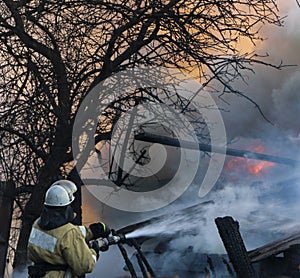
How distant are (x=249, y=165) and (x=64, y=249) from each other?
926 cm

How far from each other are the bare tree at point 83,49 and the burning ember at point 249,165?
533 cm

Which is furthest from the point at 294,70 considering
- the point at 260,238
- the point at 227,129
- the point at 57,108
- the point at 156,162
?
the point at 57,108

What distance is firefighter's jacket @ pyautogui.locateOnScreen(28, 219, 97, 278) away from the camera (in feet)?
12.2

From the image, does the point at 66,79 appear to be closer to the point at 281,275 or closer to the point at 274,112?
the point at 281,275

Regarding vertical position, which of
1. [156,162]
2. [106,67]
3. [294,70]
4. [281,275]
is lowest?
[281,275]

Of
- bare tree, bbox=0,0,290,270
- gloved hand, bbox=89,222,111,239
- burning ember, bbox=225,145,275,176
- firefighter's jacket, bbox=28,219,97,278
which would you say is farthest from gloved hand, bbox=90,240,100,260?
burning ember, bbox=225,145,275,176

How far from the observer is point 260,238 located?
268 inches

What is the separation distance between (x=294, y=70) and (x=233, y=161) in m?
2.82

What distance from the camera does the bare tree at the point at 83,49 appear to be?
244 inches

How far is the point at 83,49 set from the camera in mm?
7395

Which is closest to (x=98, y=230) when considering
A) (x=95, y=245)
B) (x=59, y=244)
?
(x=95, y=245)

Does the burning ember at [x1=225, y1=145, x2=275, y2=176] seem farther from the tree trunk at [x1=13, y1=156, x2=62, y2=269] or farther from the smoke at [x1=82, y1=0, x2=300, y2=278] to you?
the tree trunk at [x1=13, y1=156, x2=62, y2=269]

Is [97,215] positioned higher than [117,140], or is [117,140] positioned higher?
[117,140]

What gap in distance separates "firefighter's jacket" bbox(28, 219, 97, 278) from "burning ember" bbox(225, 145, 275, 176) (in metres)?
A: 8.98
